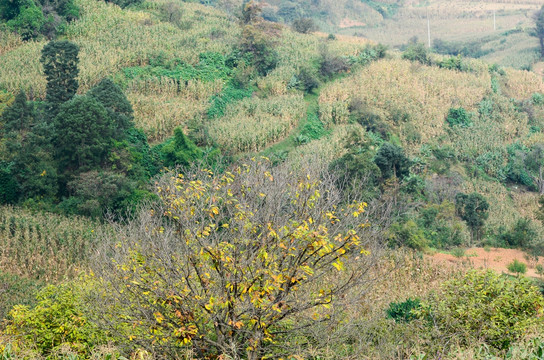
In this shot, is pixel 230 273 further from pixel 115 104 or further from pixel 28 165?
pixel 115 104

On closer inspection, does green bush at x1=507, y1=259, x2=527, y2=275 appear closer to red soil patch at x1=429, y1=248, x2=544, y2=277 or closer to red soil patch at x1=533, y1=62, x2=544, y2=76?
red soil patch at x1=429, y1=248, x2=544, y2=277

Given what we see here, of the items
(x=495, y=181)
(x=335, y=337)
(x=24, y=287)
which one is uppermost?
(x=335, y=337)

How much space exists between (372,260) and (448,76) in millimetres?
23633

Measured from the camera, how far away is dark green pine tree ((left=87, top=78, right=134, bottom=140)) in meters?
17.9

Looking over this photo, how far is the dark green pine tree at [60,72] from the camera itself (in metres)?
19.0

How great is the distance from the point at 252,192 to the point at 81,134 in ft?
34.4

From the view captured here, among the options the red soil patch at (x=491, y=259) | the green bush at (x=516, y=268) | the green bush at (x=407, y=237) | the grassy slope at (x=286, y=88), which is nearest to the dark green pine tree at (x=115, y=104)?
the grassy slope at (x=286, y=88)

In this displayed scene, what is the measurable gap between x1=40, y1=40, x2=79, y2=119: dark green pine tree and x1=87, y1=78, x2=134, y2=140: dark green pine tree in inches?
53.8

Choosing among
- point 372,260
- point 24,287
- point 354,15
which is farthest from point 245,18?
point 354,15

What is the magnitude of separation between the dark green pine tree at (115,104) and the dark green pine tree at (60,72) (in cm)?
137

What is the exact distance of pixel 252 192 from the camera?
7.31 meters

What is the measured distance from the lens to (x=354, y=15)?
6150 cm

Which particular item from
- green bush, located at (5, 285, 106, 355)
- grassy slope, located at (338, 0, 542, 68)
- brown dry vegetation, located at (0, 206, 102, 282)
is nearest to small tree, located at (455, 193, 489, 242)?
brown dry vegetation, located at (0, 206, 102, 282)

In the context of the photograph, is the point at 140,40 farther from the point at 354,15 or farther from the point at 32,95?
the point at 354,15
